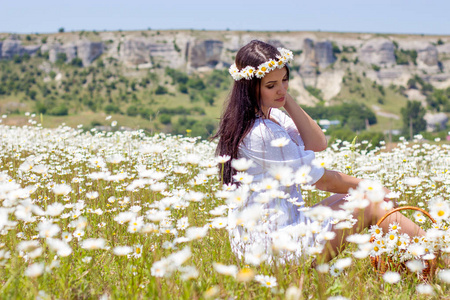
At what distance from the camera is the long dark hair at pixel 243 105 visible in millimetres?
2557

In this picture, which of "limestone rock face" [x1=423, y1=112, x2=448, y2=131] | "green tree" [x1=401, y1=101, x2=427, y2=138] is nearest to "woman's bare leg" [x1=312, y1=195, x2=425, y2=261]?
"green tree" [x1=401, y1=101, x2=427, y2=138]

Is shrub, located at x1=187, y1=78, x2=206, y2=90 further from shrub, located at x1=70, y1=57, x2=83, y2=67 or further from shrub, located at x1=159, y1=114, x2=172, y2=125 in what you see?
shrub, located at x1=70, y1=57, x2=83, y2=67

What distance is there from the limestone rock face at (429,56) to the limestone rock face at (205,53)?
54.3 m

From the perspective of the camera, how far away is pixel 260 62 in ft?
8.40

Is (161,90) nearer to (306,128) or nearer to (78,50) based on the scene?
(78,50)

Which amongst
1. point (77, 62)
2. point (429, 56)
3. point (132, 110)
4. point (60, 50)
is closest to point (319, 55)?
point (429, 56)

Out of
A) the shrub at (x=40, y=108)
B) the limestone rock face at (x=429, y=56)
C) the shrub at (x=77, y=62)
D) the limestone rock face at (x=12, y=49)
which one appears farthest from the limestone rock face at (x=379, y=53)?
the limestone rock face at (x=12, y=49)

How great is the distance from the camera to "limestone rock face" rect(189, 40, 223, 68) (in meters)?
108

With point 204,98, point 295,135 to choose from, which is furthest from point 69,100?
point 295,135

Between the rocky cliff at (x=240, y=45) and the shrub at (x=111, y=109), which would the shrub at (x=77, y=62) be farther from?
the shrub at (x=111, y=109)

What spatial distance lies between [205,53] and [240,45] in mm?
9292

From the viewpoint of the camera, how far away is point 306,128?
289 cm

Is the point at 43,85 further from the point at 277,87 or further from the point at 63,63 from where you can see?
the point at 277,87

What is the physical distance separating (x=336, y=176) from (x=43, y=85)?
316 ft
